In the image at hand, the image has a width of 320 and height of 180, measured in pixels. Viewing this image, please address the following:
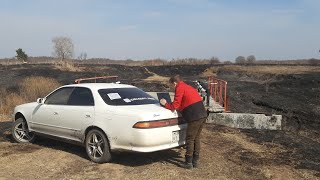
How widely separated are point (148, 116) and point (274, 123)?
6.33 metres

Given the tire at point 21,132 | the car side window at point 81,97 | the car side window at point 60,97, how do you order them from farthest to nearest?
the tire at point 21,132
the car side window at point 60,97
the car side window at point 81,97

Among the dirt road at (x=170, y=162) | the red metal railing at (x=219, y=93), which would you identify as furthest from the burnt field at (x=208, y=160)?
the red metal railing at (x=219, y=93)

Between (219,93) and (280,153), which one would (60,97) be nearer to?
(280,153)

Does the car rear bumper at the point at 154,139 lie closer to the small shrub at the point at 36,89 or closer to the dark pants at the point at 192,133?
the dark pants at the point at 192,133

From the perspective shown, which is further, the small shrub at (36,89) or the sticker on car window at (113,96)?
the small shrub at (36,89)

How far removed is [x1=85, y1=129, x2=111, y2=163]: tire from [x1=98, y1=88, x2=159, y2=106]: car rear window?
0.64 m

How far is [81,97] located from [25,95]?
417 inches

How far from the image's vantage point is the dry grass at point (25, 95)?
15.6 meters

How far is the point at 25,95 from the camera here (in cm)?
1802

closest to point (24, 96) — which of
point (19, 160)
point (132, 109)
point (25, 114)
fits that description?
point (25, 114)

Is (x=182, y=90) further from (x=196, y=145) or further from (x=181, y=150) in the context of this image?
(x=181, y=150)

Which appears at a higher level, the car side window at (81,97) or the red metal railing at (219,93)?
the car side window at (81,97)

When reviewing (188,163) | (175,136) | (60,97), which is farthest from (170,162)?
(60,97)

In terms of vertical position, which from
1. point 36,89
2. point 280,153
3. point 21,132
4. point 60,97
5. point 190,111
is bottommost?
point 280,153
